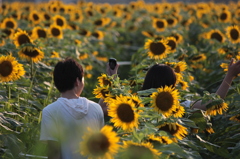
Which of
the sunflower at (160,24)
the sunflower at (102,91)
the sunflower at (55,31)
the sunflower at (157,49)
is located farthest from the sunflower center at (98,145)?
the sunflower at (160,24)

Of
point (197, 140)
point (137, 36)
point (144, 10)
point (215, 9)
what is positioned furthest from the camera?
point (144, 10)

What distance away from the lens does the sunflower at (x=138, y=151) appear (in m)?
3.17

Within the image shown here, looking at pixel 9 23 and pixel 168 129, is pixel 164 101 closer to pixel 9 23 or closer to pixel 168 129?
pixel 168 129

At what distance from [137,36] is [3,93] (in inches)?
Result: 443

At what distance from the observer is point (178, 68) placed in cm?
574

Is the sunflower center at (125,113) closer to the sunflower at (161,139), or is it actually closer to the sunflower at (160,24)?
the sunflower at (161,139)

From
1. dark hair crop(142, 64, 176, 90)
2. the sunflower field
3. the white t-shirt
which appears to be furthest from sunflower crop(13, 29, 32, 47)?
the white t-shirt

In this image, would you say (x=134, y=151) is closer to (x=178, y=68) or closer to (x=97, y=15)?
(x=178, y=68)

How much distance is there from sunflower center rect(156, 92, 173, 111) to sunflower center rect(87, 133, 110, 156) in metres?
0.83

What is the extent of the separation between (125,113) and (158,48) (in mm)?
2691

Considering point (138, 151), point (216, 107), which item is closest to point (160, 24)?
point (216, 107)

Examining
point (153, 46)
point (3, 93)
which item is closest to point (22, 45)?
point (3, 93)

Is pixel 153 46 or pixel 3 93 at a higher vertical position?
pixel 153 46

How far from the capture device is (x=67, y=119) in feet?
12.2
